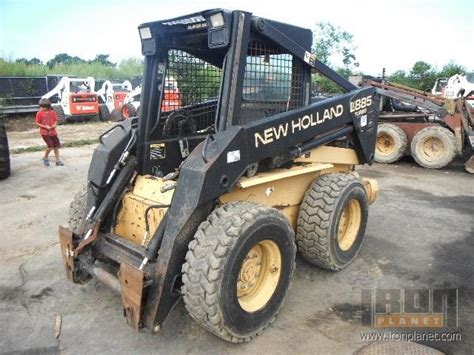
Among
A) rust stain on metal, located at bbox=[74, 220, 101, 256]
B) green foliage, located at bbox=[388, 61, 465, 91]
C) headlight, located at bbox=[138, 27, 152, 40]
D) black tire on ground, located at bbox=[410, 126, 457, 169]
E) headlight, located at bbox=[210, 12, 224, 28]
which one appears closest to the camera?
headlight, located at bbox=[210, 12, 224, 28]

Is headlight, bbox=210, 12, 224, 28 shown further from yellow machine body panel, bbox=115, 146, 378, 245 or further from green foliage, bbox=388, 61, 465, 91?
green foliage, bbox=388, 61, 465, 91

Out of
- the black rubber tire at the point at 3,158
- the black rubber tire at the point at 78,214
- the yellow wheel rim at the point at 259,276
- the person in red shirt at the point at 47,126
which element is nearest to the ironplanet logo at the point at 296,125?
the yellow wheel rim at the point at 259,276

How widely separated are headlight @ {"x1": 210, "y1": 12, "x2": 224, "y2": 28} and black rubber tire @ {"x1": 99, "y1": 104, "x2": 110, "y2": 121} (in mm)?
15380

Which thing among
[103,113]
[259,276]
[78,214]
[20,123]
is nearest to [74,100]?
[103,113]

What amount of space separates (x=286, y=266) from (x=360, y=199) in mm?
1332

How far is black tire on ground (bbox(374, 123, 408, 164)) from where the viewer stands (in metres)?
9.32

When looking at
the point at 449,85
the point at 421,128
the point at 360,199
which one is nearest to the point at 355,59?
the point at 449,85

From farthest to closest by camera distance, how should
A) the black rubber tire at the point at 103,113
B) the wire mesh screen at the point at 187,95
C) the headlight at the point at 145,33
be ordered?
the black rubber tire at the point at 103,113 → the wire mesh screen at the point at 187,95 → the headlight at the point at 145,33

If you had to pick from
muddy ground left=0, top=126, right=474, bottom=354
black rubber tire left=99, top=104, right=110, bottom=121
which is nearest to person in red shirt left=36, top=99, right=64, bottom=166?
muddy ground left=0, top=126, right=474, bottom=354

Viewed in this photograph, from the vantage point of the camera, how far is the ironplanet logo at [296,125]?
10.3 ft

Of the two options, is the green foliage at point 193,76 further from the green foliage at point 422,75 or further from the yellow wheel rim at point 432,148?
the green foliage at point 422,75

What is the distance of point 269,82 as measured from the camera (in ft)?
11.5

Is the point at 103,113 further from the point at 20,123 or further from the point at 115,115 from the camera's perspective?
the point at 20,123

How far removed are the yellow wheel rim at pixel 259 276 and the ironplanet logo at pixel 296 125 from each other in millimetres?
752
